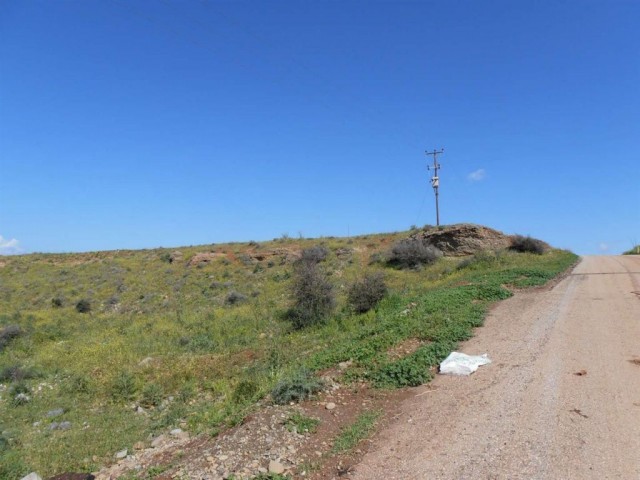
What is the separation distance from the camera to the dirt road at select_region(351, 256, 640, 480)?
4.20 meters

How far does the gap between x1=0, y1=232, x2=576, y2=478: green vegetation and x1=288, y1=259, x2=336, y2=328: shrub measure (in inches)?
3.1

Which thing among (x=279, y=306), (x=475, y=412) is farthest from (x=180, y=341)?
(x=475, y=412)

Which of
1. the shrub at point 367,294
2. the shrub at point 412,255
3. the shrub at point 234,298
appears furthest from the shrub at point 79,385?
the shrub at point 412,255

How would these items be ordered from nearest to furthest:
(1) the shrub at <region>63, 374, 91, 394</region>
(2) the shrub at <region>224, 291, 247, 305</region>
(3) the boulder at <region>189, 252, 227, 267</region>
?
1. (1) the shrub at <region>63, 374, 91, 394</region>
2. (2) the shrub at <region>224, 291, 247, 305</region>
3. (3) the boulder at <region>189, 252, 227, 267</region>

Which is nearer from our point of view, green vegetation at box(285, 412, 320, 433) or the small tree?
green vegetation at box(285, 412, 320, 433)

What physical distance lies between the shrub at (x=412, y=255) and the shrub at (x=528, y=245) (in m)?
4.62

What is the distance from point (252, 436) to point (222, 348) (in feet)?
28.0

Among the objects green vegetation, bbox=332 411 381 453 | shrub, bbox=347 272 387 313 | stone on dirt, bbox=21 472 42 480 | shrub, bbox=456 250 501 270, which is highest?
shrub, bbox=456 250 501 270

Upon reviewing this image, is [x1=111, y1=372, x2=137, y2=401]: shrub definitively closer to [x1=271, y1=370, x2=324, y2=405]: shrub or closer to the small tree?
[x1=271, y1=370, x2=324, y2=405]: shrub

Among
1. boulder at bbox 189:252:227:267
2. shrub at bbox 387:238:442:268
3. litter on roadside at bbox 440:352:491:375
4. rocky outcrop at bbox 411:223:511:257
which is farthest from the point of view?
boulder at bbox 189:252:227:267

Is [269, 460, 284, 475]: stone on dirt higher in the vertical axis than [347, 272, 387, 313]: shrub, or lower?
lower

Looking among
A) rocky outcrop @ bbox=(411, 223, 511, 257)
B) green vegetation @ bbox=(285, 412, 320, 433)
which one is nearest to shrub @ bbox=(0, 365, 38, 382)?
green vegetation @ bbox=(285, 412, 320, 433)

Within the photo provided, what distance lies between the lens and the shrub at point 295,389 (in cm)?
635

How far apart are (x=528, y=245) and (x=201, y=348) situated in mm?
20267
